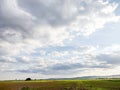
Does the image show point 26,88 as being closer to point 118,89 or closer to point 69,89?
point 69,89

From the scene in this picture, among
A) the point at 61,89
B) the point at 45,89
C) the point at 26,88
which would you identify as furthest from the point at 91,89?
the point at 26,88

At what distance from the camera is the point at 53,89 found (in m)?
70.1

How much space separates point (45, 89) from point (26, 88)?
5456 millimetres

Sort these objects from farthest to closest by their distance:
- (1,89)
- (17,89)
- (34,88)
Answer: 1. (34,88)
2. (17,89)
3. (1,89)

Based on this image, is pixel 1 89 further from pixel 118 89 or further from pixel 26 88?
pixel 118 89

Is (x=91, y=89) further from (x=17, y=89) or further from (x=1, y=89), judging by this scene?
(x=1, y=89)

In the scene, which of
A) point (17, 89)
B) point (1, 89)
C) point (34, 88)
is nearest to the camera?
point (1, 89)

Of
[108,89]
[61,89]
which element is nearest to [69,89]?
[61,89]

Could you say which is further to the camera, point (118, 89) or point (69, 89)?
point (118, 89)

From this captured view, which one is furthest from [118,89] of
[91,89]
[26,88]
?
[26,88]

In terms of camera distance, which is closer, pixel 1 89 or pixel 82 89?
pixel 1 89

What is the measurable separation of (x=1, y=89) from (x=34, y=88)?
83.5 ft

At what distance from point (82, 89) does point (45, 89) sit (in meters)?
10.2

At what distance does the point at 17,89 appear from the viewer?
223 feet
